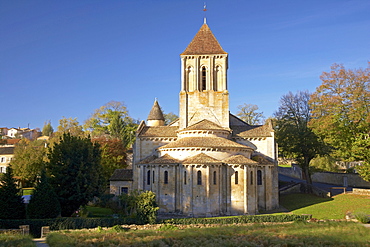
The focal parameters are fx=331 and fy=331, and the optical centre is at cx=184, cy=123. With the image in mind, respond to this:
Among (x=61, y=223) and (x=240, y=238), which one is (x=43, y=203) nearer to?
(x=61, y=223)

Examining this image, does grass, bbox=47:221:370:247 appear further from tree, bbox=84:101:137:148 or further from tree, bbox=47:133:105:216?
tree, bbox=84:101:137:148

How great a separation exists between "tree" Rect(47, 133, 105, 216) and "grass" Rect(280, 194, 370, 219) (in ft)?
66.2

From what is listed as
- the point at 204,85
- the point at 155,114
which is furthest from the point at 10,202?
the point at 155,114

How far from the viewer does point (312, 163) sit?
63.3m

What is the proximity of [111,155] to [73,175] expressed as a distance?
2083cm

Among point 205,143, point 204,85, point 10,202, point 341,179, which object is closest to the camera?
point 10,202

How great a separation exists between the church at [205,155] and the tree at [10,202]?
12373 mm

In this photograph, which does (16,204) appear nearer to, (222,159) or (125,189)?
(125,189)

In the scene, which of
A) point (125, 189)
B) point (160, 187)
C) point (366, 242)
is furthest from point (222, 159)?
point (366, 242)

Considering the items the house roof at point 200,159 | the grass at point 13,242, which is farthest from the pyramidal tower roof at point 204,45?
the grass at point 13,242

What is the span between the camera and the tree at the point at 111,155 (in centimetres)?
4865

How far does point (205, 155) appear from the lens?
3303 cm

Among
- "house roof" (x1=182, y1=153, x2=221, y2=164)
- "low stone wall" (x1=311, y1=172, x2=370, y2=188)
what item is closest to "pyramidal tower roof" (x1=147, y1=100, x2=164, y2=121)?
"house roof" (x1=182, y1=153, x2=221, y2=164)

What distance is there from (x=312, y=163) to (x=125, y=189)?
3910cm
